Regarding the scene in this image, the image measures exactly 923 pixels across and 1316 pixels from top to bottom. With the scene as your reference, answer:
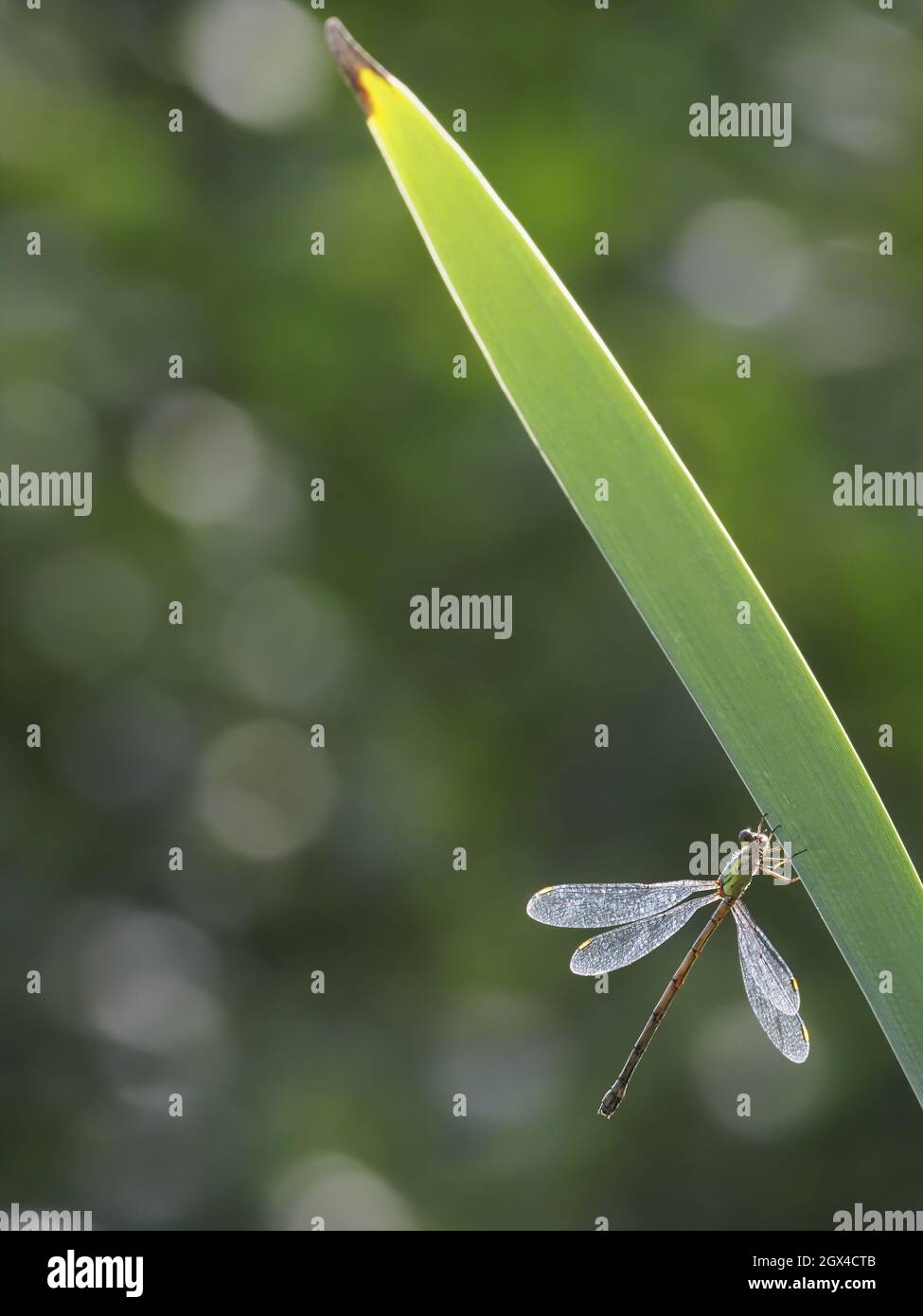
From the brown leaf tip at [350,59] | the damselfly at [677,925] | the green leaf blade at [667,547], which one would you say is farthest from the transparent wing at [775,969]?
the brown leaf tip at [350,59]

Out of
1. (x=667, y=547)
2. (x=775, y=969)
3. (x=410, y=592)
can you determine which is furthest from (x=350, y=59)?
(x=410, y=592)

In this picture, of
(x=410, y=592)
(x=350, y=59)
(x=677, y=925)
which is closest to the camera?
(x=350, y=59)

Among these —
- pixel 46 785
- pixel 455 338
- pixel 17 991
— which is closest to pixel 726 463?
pixel 455 338

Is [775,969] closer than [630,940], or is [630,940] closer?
[775,969]

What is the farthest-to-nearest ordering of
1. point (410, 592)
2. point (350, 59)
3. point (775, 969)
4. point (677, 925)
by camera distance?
point (410, 592)
point (677, 925)
point (775, 969)
point (350, 59)

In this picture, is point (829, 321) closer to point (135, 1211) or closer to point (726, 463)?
point (726, 463)

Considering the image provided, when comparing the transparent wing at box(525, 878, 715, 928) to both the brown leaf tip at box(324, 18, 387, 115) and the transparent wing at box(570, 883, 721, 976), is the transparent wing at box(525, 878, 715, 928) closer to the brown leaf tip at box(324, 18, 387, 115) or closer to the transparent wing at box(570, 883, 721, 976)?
the transparent wing at box(570, 883, 721, 976)

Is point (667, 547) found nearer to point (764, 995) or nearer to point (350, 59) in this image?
point (350, 59)

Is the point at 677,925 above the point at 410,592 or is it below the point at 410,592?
below
